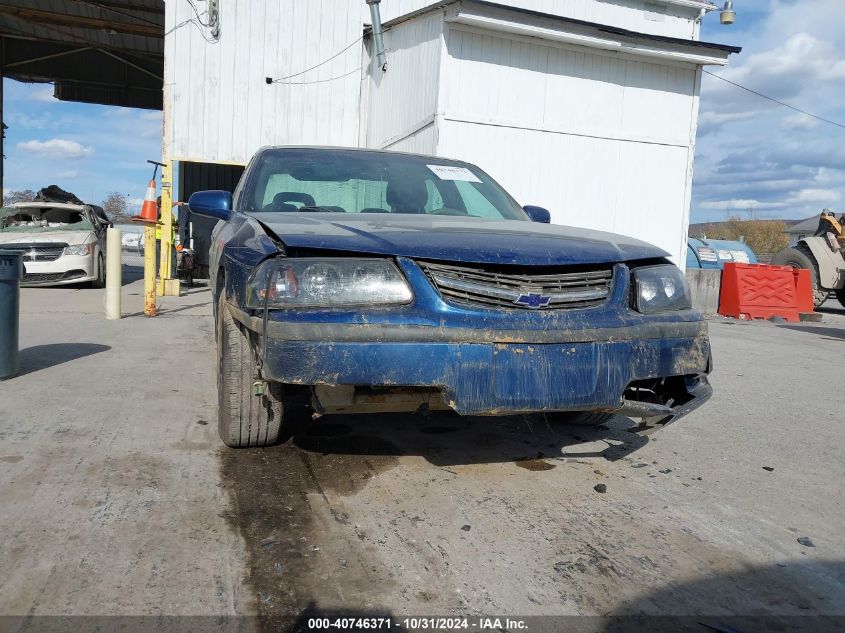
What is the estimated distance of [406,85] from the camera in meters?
10.6

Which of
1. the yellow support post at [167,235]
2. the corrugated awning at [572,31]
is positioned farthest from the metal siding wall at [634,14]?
the yellow support post at [167,235]

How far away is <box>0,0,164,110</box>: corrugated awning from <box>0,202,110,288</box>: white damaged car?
20.5 feet

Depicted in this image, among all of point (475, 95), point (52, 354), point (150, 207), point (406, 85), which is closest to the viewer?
point (52, 354)

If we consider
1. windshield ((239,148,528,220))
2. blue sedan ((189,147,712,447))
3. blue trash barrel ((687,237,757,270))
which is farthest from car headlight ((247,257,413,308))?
blue trash barrel ((687,237,757,270))

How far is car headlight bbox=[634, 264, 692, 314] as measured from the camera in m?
2.74

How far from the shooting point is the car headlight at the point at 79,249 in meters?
11.8

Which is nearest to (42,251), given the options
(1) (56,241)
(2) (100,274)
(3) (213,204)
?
(1) (56,241)

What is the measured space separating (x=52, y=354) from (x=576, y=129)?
26.5ft

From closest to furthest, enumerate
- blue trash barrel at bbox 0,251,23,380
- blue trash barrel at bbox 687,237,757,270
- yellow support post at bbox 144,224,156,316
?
blue trash barrel at bbox 0,251,23,380 < yellow support post at bbox 144,224,156,316 < blue trash barrel at bbox 687,237,757,270

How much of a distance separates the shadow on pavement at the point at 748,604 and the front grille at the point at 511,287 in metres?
1.05

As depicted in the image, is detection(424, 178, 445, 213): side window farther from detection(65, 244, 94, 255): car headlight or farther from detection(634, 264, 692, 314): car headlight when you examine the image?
detection(65, 244, 94, 255): car headlight

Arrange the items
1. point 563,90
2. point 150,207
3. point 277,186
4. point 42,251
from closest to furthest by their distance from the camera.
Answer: point 277,186 → point 150,207 → point 563,90 → point 42,251

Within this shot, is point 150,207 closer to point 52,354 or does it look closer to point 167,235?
point 52,354

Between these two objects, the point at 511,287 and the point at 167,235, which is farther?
the point at 167,235
